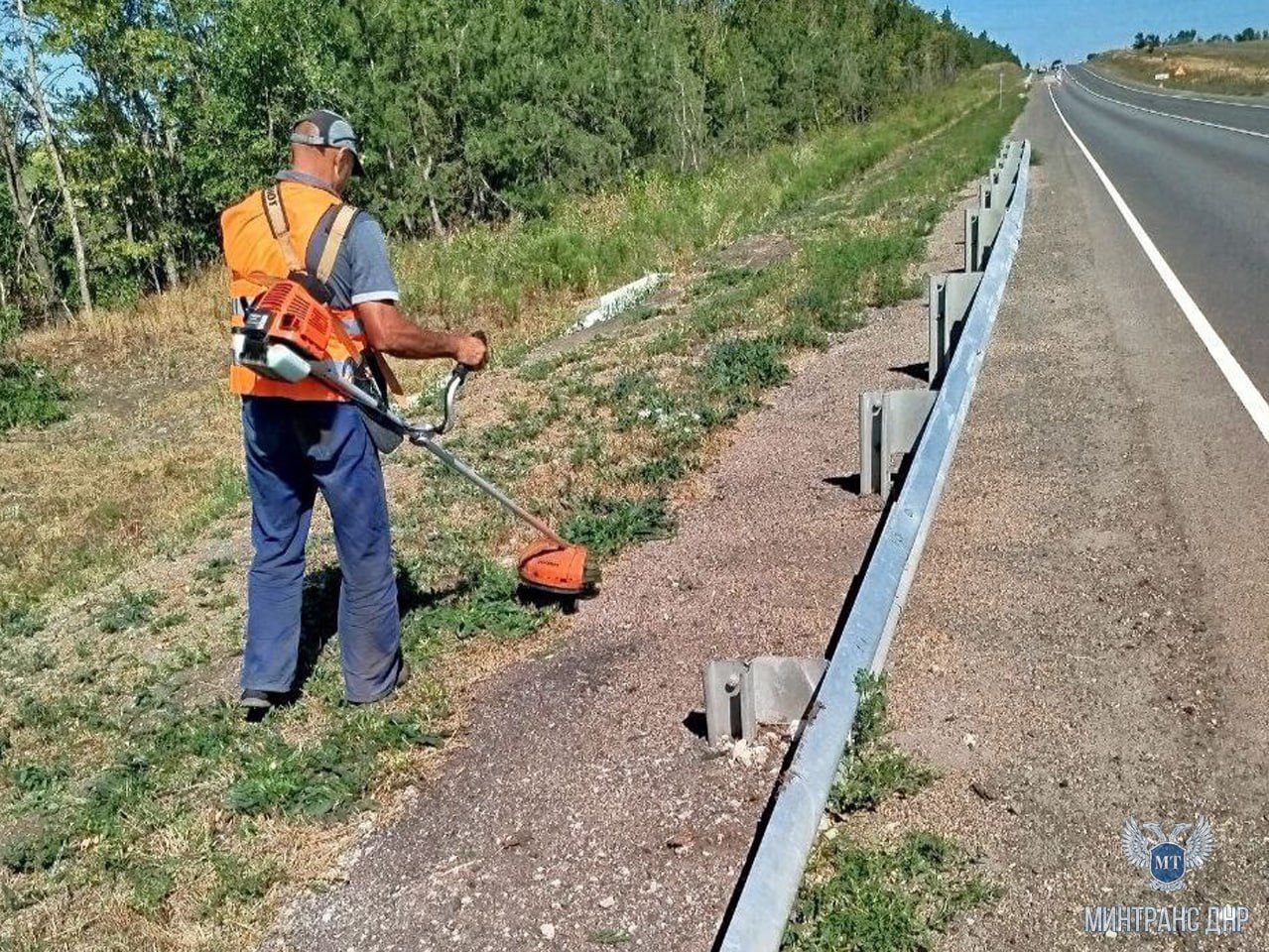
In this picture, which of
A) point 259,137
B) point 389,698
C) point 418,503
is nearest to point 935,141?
point 259,137

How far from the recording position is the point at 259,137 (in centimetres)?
2256

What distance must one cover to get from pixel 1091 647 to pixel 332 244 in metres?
2.99

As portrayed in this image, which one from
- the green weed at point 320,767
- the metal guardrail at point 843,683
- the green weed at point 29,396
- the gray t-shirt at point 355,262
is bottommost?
the green weed at point 29,396

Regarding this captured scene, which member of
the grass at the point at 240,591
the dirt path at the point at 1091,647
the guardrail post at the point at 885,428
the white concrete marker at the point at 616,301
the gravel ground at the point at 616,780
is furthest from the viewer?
the white concrete marker at the point at 616,301

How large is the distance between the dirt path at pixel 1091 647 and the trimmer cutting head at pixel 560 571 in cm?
130

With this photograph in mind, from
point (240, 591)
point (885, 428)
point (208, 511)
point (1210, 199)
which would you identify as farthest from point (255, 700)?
point (1210, 199)

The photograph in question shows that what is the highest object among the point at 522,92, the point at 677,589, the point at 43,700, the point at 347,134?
the point at 522,92

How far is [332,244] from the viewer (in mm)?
3783

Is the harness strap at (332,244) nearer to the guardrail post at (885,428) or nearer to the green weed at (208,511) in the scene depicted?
the guardrail post at (885,428)

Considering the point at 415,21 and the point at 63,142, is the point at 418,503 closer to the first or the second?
the point at 415,21

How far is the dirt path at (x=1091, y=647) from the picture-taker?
274 cm

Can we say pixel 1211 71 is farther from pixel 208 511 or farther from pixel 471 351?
pixel 471 351

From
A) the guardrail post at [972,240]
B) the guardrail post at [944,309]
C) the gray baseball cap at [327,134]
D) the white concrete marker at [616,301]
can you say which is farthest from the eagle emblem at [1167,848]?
the white concrete marker at [616,301]

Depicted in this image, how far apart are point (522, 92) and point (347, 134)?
22.3 m
